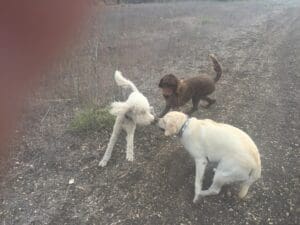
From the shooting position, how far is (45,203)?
390cm

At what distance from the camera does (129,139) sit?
442 centimetres

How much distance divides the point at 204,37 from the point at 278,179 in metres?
6.57

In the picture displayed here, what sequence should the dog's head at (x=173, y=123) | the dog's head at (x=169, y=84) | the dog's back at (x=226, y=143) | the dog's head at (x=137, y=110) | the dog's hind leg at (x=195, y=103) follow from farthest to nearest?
the dog's hind leg at (x=195, y=103) → the dog's head at (x=169, y=84) → the dog's head at (x=137, y=110) → the dog's head at (x=173, y=123) → the dog's back at (x=226, y=143)

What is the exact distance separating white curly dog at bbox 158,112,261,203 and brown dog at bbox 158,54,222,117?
1092 mm

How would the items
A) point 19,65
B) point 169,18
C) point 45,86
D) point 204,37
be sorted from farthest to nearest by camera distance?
point 169,18 < point 204,37 < point 45,86 < point 19,65

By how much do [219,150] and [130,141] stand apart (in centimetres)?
121

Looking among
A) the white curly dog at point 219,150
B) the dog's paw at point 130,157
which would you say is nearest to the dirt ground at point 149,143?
the dog's paw at point 130,157

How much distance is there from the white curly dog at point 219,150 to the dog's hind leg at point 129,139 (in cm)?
47

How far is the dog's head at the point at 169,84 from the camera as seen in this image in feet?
16.4

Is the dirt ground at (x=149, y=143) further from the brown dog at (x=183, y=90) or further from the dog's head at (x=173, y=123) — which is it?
the dog's head at (x=173, y=123)

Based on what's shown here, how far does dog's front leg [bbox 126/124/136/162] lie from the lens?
439 cm

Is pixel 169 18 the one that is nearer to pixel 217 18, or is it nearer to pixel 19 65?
pixel 217 18

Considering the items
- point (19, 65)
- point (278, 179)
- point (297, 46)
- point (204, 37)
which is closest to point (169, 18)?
point (204, 37)

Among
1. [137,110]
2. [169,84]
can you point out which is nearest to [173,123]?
[137,110]
